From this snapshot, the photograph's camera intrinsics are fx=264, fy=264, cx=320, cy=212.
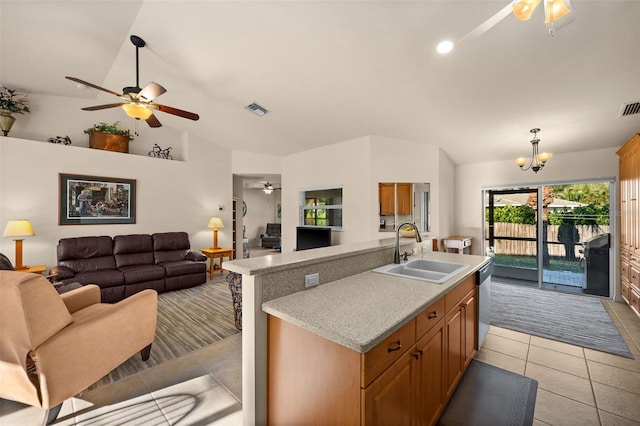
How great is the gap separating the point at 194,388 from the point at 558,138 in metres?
5.68

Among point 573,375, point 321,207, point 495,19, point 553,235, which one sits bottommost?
point 573,375

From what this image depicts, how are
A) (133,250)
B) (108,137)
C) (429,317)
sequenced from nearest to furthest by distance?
(429,317), (133,250), (108,137)

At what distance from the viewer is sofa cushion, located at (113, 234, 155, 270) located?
4.63 meters

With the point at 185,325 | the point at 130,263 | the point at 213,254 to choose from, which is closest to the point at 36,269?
the point at 130,263

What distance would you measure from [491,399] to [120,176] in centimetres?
632

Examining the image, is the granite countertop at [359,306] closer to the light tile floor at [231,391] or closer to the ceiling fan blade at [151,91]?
the light tile floor at [231,391]

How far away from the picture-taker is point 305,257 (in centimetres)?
173

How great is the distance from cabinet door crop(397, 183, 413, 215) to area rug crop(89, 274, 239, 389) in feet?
11.2

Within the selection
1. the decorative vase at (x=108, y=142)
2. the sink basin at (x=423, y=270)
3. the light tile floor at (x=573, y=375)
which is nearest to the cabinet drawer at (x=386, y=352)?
the sink basin at (x=423, y=270)

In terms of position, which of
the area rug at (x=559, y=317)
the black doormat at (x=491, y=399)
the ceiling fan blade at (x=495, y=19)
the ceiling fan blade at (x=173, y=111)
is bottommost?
the black doormat at (x=491, y=399)

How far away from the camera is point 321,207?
5918 millimetres

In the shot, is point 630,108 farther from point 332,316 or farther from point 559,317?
point 332,316

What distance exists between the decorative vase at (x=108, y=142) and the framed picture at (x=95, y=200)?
1.92ft

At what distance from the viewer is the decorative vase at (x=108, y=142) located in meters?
4.86
